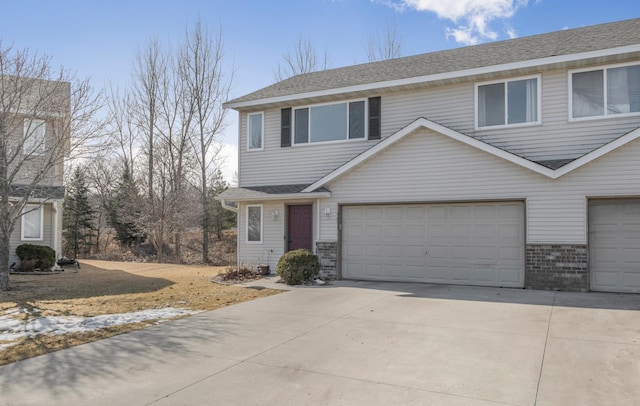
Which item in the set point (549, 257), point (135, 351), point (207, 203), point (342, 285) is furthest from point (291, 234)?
point (207, 203)

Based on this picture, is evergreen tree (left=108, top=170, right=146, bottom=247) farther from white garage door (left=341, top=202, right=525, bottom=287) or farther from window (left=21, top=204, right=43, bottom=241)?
white garage door (left=341, top=202, right=525, bottom=287)

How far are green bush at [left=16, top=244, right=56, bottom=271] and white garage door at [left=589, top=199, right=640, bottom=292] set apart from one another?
55.5 feet

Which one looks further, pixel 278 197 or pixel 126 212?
pixel 126 212

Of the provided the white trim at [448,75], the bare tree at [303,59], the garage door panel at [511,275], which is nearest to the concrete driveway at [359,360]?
the garage door panel at [511,275]

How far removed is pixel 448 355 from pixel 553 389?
4.43ft

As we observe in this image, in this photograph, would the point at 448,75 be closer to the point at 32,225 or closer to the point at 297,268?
the point at 297,268

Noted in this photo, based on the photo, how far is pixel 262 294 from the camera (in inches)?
415

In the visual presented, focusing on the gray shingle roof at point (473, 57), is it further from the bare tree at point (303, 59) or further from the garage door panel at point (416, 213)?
the bare tree at point (303, 59)

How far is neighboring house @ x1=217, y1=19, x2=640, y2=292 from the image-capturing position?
10.2 meters

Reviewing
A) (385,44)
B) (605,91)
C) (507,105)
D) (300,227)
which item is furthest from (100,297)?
(385,44)

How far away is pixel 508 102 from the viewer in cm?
1157

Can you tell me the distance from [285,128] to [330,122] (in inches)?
60.9

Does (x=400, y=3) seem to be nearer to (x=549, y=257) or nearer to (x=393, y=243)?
(x=393, y=243)

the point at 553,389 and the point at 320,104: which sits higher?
the point at 320,104
